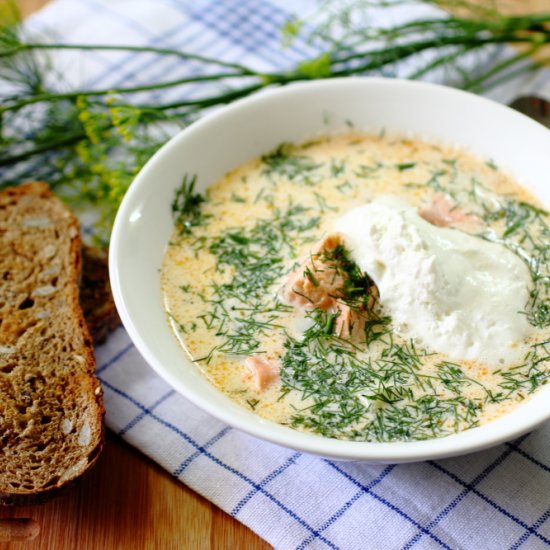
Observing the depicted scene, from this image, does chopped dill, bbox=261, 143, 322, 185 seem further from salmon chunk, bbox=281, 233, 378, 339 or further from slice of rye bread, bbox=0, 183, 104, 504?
slice of rye bread, bbox=0, 183, 104, 504

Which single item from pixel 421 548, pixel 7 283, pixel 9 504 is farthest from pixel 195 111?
pixel 421 548

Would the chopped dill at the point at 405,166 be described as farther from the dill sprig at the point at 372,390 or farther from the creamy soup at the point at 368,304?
the dill sprig at the point at 372,390

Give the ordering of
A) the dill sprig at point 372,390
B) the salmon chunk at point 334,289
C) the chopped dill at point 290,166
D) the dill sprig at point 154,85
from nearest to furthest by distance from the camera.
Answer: the dill sprig at point 372,390 < the salmon chunk at point 334,289 < the chopped dill at point 290,166 < the dill sprig at point 154,85

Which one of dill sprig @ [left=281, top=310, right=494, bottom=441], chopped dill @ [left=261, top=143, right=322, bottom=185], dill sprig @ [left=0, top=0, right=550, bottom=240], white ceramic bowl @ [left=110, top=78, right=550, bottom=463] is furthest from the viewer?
dill sprig @ [left=0, top=0, right=550, bottom=240]

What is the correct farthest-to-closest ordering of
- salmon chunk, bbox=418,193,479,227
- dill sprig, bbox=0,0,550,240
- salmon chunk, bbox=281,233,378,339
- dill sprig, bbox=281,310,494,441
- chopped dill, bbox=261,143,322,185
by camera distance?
1. dill sprig, bbox=0,0,550,240
2. chopped dill, bbox=261,143,322,185
3. salmon chunk, bbox=418,193,479,227
4. salmon chunk, bbox=281,233,378,339
5. dill sprig, bbox=281,310,494,441

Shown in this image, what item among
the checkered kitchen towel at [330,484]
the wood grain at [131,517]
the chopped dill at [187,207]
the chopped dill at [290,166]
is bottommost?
the wood grain at [131,517]

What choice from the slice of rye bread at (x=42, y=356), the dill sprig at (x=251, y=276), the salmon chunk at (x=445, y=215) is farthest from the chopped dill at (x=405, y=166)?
the slice of rye bread at (x=42, y=356)

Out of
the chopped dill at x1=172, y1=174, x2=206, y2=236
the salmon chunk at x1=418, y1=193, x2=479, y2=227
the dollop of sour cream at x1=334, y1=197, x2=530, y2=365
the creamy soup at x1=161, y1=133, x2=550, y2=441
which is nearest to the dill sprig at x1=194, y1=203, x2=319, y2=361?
the creamy soup at x1=161, y1=133, x2=550, y2=441
